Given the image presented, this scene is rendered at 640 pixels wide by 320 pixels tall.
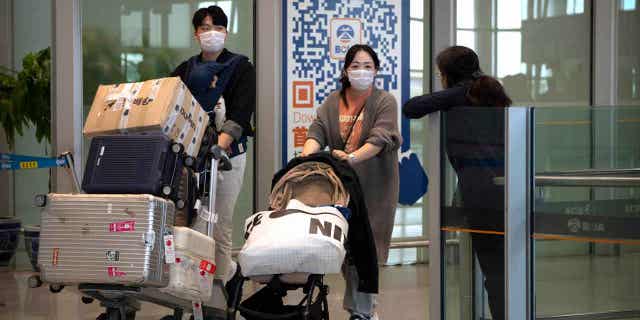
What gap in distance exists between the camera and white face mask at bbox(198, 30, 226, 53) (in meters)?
5.21

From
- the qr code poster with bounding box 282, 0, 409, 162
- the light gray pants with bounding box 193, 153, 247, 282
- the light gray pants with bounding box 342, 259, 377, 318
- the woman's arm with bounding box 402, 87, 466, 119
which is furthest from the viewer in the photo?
the qr code poster with bounding box 282, 0, 409, 162

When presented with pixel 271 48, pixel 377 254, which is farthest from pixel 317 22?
pixel 377 254

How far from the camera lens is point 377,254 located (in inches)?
195

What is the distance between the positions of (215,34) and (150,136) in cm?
131

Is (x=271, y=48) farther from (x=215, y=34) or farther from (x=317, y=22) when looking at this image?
(x=215, y=34)

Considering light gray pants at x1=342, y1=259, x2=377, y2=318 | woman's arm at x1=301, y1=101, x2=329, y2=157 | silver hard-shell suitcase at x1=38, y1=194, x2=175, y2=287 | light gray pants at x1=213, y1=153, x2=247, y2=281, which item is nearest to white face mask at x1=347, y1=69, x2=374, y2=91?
woman's arm at x1=301, y1=101, x2=329, y2=157

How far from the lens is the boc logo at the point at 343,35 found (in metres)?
7.33

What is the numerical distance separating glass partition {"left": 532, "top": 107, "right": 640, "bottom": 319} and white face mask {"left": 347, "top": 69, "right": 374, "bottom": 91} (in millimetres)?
1162

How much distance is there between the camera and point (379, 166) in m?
5.02

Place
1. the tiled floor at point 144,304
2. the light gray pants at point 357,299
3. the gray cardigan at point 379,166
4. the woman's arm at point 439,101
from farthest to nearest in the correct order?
the tiled floor at point 144,304 → the gray cardigan at point 379,166 → the light gray pants at point 357,299 → the woman's arm at point 439,101

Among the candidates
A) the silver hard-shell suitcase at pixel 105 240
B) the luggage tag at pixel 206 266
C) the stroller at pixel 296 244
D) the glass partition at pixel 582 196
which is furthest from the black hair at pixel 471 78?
the silver hard-shell suitcase at pixel 105 240

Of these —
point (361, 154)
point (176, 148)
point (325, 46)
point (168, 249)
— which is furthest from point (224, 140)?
point (325, 46)

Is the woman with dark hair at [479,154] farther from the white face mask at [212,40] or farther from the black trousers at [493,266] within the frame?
the white face mask at [212,40]

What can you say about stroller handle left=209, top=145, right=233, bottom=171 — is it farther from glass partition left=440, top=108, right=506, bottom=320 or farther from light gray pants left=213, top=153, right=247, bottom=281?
glass partition left=440, top=108, right=506, bottom=320
